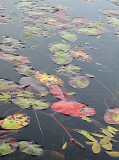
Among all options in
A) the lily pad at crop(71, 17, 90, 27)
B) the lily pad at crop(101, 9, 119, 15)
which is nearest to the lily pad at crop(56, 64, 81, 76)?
the lily pad at crop(71, 17, 90, 27)

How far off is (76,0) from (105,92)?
6.43 ft

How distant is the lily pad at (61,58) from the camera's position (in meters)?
1.80

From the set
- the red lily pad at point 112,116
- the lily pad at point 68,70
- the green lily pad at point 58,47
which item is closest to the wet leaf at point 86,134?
the red lily pad at point 112,116

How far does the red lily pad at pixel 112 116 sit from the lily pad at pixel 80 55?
608mm

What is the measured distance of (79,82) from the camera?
159cm

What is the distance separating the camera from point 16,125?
3.79ft

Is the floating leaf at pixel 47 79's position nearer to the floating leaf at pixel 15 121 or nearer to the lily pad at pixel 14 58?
the lily pad at pixel 14 58

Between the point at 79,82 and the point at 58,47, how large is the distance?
482mm

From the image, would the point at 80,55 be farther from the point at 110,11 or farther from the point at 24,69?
the point at 110,11

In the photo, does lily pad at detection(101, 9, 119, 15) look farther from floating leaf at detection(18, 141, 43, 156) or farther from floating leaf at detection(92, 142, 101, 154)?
floating leaf at detection(18, 141, 43, 156)

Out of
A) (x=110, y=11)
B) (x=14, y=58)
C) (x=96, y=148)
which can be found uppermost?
(x=110, y=11)

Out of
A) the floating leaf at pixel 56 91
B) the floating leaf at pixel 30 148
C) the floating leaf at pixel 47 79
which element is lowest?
the floating leaf at pixel 30 148

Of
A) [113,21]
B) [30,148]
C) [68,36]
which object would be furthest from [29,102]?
[113,21]

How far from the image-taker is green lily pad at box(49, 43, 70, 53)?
195cm
